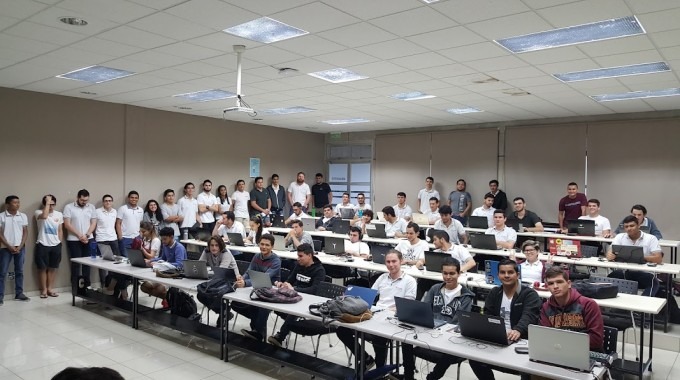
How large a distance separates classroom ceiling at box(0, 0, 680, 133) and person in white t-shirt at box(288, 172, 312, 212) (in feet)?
12.6

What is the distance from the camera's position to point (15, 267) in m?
7.27

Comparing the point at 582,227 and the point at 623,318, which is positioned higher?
the point at 582,227

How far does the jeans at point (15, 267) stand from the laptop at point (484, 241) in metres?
6.82

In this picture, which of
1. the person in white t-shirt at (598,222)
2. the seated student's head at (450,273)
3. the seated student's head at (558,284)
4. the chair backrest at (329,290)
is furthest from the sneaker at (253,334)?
the person in white t-shirt at (598,222)

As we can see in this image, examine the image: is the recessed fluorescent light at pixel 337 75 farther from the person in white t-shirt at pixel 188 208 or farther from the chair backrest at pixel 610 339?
the person in white t-shirt at pixel 188 208

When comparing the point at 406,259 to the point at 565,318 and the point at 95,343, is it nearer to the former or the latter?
the point at 565,318

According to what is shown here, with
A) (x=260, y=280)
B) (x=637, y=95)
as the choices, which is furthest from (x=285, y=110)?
(x=637, y=95)

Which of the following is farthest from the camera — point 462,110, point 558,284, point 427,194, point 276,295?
point 427,194

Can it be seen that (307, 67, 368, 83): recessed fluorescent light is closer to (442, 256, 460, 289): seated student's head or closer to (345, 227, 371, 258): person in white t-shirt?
(345, 227, 371, 258): person in white t-shirt

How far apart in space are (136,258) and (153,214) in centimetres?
282

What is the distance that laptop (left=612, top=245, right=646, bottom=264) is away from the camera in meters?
5.95

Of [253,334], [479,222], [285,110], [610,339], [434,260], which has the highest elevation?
[285,110]

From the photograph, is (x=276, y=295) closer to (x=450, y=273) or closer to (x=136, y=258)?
(x=450, y=273)

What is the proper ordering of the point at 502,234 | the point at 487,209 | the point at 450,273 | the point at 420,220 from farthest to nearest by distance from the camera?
1. the point at 420,220
2. the point at 487,209
3. the point at 502,234
4. the point at 450,273
